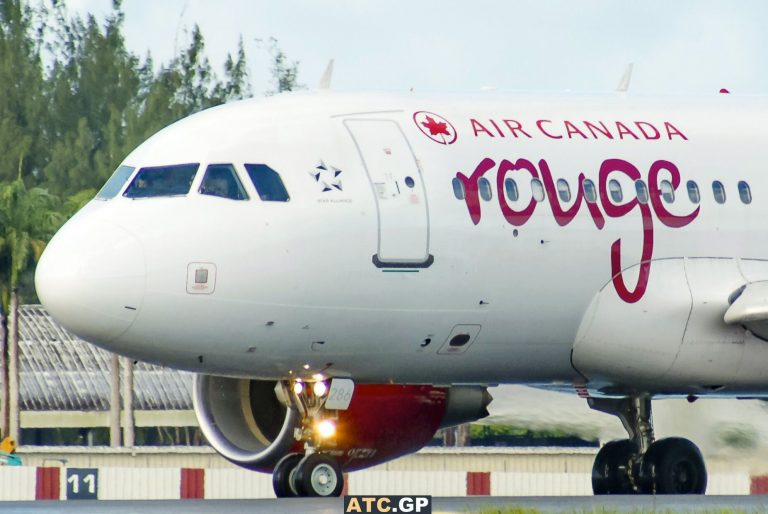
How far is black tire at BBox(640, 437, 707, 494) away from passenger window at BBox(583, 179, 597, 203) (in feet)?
12.6

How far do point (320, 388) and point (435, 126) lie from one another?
2910 millimetres

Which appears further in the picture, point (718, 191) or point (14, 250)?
point (14, 250)

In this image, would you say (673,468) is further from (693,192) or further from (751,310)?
(693,192)

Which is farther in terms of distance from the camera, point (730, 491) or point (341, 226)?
point (730, 491)

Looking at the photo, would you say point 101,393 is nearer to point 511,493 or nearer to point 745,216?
point 511,493

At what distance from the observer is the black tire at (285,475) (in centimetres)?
2070

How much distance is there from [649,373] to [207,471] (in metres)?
15.1

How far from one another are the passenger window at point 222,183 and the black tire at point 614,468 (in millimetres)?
6578

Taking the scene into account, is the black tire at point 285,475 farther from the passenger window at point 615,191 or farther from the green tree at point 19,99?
the green tree at point 19,99

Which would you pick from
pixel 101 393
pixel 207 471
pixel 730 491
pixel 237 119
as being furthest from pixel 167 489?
pixel 101 393

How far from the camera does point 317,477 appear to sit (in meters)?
20.4

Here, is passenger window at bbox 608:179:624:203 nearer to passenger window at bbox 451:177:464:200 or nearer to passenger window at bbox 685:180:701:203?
passenger window at bbox 685:180:701:203

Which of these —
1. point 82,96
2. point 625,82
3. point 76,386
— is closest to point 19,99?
point 82,96

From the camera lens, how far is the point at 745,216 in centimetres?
2208
